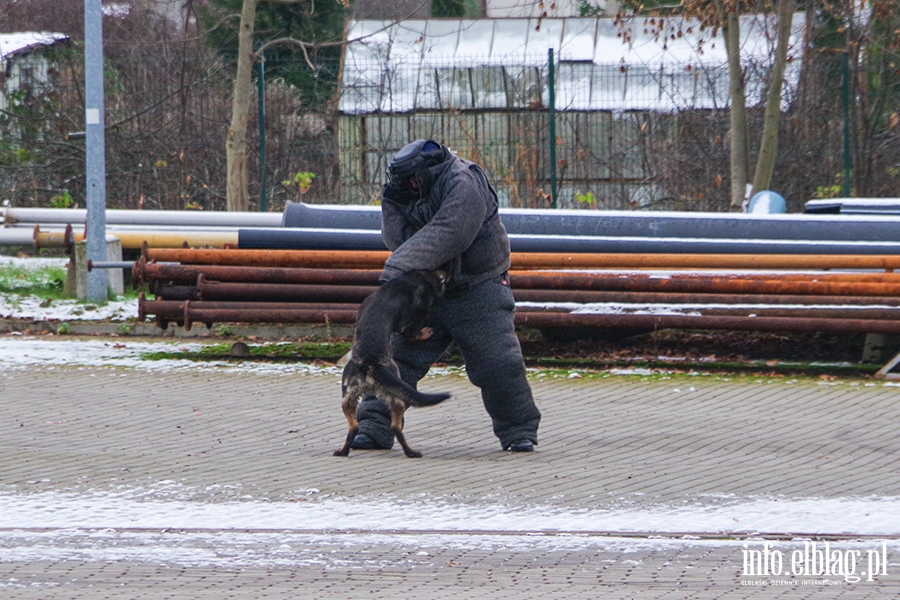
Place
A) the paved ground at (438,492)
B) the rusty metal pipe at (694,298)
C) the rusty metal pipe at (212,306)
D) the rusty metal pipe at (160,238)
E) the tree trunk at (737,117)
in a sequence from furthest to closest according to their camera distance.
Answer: the tree trunk at (737,117) < the rusty metal pipe at (160,238) < the rusty metal pipe at (212,306) < the rusty metal pipe at (694,298) < the paved ground at (438,492)

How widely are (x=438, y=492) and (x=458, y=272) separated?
1.26 metres

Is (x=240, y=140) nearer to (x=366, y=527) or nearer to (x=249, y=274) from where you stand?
(x=249, y=274)

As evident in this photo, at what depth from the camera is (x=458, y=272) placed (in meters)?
6.36

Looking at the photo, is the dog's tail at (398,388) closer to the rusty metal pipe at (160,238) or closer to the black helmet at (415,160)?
the black helmet at (415,160)

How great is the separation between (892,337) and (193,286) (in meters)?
5.33

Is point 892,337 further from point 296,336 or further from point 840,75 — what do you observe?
point 840,75

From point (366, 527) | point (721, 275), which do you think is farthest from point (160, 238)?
point (366, 527)

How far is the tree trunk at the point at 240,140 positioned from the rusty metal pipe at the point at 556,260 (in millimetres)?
6588

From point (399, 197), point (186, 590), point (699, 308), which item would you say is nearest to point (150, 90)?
point (699, 308)

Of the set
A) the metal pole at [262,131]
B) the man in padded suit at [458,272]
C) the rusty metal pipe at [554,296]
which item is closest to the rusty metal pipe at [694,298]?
the rusty metal pipe at [554,296]

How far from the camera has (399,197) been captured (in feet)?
21.1

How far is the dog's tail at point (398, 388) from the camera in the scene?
20.1ft

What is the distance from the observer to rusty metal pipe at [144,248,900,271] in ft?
31.9

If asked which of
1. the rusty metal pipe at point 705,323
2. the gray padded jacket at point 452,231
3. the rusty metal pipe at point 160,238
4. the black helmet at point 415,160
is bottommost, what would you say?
the rusty metal pipe at point 705,323
